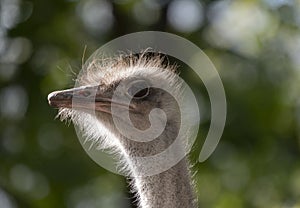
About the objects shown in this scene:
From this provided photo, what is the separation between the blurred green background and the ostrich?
4.53 m

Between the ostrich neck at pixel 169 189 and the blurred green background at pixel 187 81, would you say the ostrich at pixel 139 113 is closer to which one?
the ostrich neck at pixel 169 189

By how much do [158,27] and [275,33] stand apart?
1047 mm

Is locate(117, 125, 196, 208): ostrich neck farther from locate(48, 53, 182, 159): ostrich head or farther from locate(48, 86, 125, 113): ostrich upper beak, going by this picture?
locate(48, 86, 125, 113): ostrich upper beak

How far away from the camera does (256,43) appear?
39.2 feet

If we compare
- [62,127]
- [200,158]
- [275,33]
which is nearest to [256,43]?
[275,33]

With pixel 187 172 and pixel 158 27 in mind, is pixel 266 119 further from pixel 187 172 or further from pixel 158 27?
pixel 187 172

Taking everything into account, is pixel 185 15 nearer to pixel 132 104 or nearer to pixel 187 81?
pixel 187 81

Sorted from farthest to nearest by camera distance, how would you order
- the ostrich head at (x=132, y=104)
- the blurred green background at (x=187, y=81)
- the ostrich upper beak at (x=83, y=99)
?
the blurred green background at (x=187, y=81), the ostrich head at (x=132, y=104), the ostrich upper beak at (x=83, y=99)

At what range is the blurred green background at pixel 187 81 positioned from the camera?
1079cm

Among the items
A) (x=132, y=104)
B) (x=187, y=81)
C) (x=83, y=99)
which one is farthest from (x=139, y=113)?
(x=187, y=81)

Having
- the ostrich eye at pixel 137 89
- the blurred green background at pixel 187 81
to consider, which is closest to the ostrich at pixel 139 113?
the ostrich eye at pixel 137 89

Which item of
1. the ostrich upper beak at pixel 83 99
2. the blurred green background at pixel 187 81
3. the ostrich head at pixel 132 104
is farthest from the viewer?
the blurred green background at pixel 187 81

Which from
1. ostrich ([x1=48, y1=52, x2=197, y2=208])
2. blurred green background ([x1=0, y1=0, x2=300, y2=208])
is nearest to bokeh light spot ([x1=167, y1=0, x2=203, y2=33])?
blurred green background ([x1=0, y1=0, x2=300, y2=208])

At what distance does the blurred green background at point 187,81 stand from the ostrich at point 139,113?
14.9 ft
